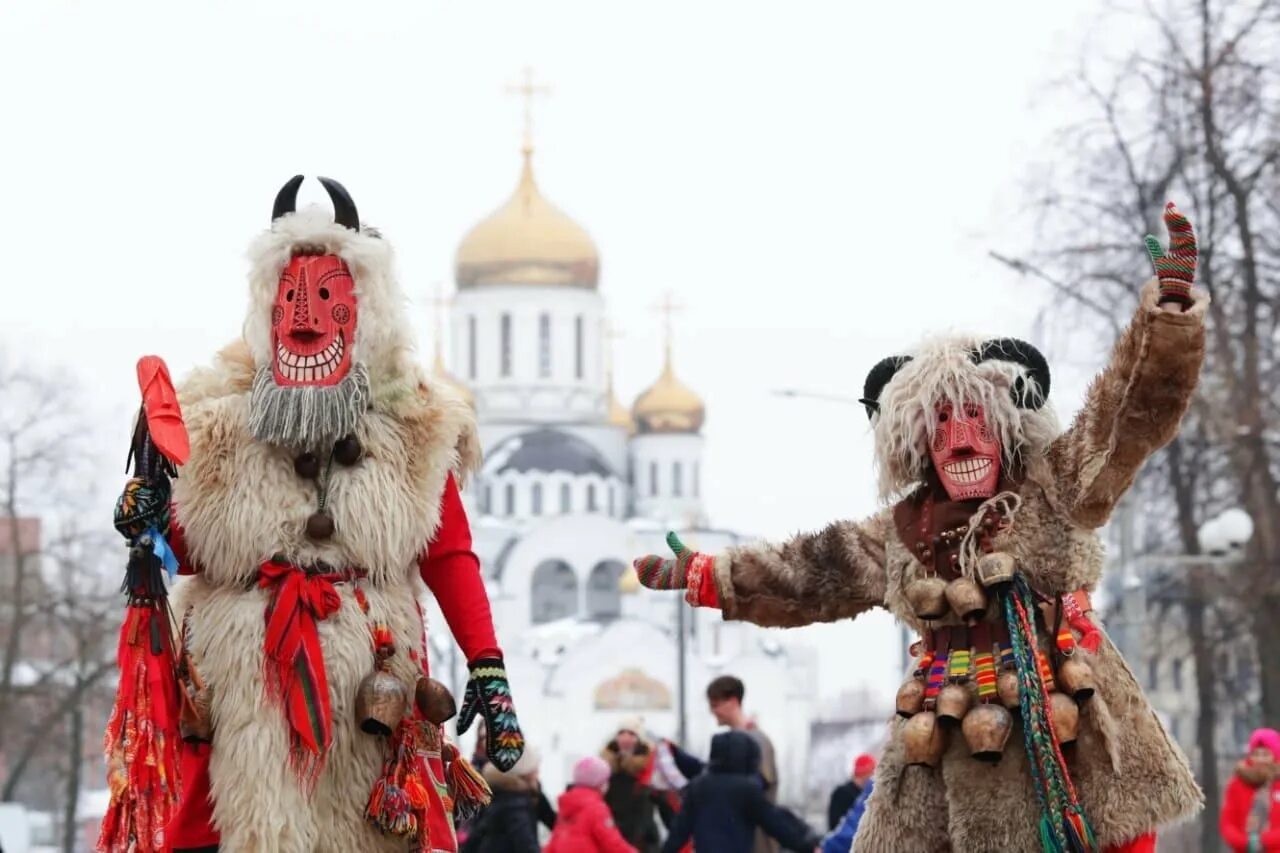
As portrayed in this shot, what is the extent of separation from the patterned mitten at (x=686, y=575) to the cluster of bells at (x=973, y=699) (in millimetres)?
607

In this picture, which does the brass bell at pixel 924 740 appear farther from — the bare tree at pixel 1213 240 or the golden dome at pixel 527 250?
the golden dome at pixel 527 250

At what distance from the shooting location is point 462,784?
311 inches

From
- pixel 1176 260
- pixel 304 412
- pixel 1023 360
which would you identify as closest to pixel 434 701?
pixel 304 412

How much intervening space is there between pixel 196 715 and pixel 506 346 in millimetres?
90109

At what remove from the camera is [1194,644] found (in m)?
28.6

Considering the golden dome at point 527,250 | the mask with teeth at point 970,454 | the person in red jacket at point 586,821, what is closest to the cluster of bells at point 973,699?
the mask with teeth at point 970,454

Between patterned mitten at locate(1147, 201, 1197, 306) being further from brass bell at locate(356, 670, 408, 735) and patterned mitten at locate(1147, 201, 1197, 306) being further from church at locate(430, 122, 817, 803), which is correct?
church at locate(430, 122, 817, 803)

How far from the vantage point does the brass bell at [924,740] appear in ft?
25.0

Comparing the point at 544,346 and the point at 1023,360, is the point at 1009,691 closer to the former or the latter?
the point at 1023,360

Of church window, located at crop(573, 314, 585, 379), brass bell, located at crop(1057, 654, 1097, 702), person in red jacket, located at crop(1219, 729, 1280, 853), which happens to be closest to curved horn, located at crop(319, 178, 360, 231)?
brass bell, located at crop(1057, 654, 1097, 702)

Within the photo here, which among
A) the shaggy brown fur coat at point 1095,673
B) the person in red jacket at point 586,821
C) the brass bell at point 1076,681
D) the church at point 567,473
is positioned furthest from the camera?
the church at point 567,473

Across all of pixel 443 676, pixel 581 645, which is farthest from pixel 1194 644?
pixel 581 645

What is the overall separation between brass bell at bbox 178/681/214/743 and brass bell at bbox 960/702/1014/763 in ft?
6.35

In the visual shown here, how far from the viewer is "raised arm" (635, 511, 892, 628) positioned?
809 centimetres
